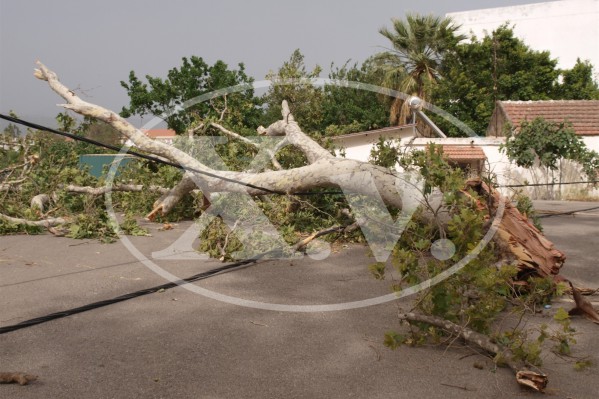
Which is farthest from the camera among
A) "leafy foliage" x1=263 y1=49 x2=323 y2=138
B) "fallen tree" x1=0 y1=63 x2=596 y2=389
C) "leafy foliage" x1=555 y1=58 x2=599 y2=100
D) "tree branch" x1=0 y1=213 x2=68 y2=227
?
"leafy foliage" x1=555 y1=58 x2=599 y2=100

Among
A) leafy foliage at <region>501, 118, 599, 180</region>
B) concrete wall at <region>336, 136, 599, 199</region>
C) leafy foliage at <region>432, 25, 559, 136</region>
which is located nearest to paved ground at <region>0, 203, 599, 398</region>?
concrete wall at <region>336, 136, 599, 199</region>

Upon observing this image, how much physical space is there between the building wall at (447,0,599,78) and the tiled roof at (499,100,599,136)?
38.3 ft

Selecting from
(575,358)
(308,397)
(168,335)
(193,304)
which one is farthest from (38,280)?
(575,358)

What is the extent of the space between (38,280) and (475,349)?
14.5 ft

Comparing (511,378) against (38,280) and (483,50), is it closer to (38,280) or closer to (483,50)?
(38,280)

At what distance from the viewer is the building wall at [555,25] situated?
31875 mm

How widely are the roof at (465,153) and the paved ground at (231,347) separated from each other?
1364 centimetres

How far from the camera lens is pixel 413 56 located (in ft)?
115

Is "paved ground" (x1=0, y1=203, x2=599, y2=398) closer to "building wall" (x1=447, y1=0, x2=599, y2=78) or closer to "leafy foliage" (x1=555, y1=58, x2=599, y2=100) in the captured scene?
"leafy foliage" (x1=555, y1=58, x2=599, y2=100)

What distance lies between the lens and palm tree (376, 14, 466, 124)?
34334mm

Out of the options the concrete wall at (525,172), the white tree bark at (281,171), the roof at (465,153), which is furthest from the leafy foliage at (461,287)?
the roof at (465,153)

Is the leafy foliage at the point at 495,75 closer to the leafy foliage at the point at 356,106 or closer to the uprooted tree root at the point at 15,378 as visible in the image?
the leafy foliage at the point at 356,106

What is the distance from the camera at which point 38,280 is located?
5.91 meters

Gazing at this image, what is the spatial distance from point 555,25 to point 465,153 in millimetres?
17753
